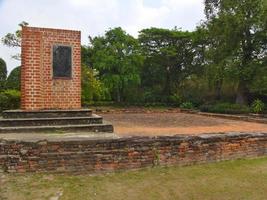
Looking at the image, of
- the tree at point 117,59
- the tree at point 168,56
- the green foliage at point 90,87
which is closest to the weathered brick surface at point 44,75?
the green foliage at point 90,87

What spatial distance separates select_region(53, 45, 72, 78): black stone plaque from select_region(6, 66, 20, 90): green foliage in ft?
32.2

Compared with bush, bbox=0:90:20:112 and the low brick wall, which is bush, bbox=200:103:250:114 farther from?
the low brick wall

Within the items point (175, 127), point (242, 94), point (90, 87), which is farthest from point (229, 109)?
point (175, 127)

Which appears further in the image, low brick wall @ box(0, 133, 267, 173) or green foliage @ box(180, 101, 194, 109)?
green foliage @ box(180, 101, 194, 109)

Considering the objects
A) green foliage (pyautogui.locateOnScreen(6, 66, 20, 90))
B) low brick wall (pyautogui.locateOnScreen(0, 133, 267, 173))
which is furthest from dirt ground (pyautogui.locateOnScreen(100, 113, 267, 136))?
green foliage (pyautogui.locateOnScreen(6, 66, 20, 90))

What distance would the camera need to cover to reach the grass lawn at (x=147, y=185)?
543cm

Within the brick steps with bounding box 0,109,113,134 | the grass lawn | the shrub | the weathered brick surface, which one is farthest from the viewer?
the shrub

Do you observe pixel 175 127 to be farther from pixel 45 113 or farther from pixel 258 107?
pixel 258 107

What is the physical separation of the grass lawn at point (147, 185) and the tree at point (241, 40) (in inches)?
567

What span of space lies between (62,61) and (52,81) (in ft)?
1.82

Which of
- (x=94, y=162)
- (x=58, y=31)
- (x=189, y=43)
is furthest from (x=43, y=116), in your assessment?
(x=189, y=43)

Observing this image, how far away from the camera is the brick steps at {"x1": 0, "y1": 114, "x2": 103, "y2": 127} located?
8.36 meters

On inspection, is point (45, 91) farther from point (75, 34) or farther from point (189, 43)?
point (189, 43)

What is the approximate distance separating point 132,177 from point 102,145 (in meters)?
0.82
